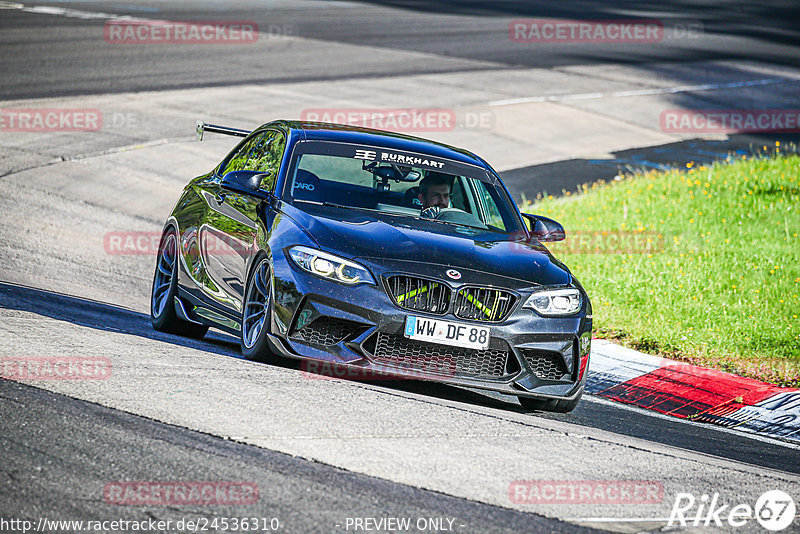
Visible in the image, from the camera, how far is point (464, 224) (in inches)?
316

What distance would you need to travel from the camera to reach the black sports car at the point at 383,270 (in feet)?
22.0

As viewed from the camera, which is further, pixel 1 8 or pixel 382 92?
pixel 1 8

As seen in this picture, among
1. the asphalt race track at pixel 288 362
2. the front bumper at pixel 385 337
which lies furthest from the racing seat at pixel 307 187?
the asphalt race track at pixel 288 362

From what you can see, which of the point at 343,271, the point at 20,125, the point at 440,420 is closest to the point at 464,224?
the point at 343,271

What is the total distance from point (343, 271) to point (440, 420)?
43.2 inches

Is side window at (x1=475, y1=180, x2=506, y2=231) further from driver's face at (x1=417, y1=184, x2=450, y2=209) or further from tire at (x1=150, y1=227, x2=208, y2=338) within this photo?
tire at (x1=150, y1=227, x2=208, y2=338)

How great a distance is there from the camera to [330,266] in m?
6.79

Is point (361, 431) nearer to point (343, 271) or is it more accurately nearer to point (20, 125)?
point (343, 271)

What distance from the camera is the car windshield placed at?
786cm

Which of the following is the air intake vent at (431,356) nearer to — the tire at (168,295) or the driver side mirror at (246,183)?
the driver side mirror at (246,183)

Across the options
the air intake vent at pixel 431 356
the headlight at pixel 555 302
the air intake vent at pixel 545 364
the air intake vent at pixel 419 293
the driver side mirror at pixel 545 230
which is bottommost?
the air intake vent at pixel 545 364

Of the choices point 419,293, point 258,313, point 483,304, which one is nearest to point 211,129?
point 258,313

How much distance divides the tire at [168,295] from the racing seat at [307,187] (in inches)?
58.3

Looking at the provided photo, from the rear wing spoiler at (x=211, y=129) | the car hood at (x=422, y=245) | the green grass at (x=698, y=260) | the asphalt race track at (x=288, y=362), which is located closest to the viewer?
the asphalt race track at (x=288, y=362)
